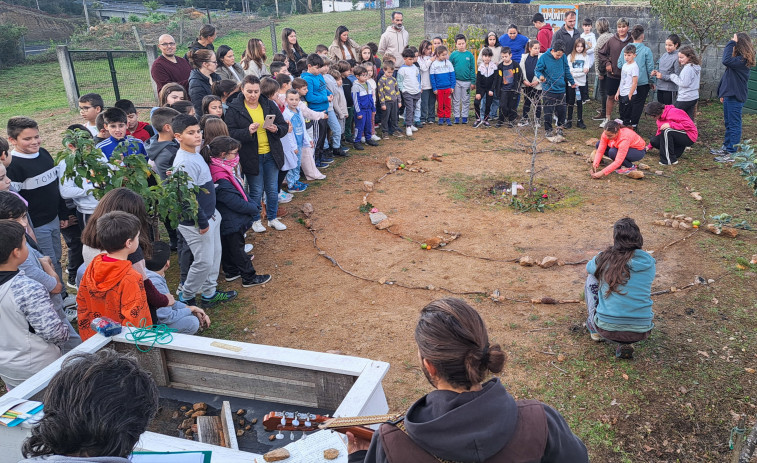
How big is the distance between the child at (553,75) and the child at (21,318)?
372 inches

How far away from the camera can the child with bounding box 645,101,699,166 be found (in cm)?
992

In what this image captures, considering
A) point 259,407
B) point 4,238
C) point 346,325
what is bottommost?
point 346,325

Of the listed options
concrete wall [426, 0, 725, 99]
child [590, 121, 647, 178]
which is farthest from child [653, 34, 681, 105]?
child [590, 121, 647, 178]

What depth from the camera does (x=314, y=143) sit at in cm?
1002

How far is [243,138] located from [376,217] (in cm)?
202

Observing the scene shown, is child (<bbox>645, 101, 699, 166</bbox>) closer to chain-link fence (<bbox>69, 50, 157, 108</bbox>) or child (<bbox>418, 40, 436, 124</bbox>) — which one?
child (<bbox>418, 40, 436, 124</bbox>)

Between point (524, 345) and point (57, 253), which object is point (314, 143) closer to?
point (57, 253)

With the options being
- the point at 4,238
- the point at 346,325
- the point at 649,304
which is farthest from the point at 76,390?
the point at 649,304

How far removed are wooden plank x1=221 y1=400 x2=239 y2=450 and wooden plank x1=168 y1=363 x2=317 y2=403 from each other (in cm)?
22

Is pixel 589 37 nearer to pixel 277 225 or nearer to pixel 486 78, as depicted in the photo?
pixel 486 78

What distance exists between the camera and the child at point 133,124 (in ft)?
22.5

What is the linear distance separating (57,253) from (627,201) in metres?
7.19

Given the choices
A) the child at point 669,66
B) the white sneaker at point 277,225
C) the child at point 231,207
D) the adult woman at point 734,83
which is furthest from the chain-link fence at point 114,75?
the adult woman at point 734,83

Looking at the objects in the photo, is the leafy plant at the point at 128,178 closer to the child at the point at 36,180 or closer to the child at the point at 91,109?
the child at the point at 36,180
